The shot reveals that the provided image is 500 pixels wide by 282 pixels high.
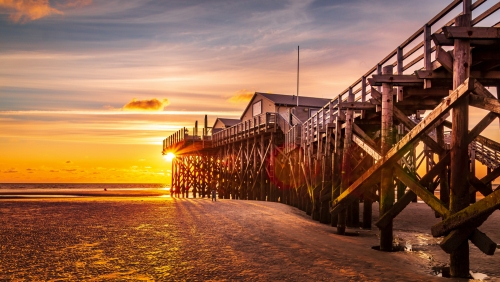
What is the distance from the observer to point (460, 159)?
720 centimetres

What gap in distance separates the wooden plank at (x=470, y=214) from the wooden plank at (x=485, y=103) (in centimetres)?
120

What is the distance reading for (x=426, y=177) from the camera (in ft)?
32.2

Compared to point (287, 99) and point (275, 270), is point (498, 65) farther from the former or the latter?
point (287, 99)

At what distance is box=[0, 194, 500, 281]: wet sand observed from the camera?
7418 mm

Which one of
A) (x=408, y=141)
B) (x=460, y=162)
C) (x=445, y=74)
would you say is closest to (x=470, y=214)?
(x=460, y=162)

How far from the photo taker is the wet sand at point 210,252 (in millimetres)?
7418

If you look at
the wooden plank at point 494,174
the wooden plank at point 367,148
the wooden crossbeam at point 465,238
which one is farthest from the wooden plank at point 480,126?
the wooden plank at point 367,148

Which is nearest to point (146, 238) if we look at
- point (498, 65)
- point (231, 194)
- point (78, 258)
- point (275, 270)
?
point (78, 258)

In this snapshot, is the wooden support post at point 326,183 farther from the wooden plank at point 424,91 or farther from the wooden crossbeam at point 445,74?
the wooden crossbeam at point 445,74

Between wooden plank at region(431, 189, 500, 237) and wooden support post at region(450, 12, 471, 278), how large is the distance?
28 cm

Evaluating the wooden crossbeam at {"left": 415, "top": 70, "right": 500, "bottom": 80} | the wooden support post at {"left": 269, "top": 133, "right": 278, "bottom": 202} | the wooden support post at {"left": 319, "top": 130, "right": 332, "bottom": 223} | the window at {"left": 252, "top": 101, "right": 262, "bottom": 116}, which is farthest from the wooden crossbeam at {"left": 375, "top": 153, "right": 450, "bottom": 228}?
the window at {"left": 252, "top": 101, "right": 262, "bottom": 116}

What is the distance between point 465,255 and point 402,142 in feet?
7.97

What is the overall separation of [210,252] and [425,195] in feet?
13.8

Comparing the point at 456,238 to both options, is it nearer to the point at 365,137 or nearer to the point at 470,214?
the point at 470,214
